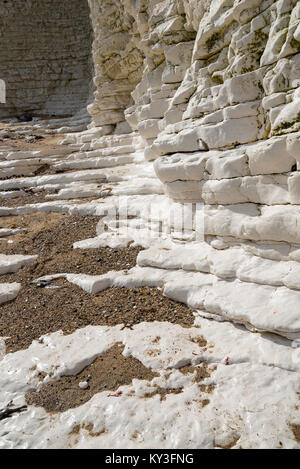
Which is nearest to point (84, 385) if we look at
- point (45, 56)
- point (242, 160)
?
point (242, 160)

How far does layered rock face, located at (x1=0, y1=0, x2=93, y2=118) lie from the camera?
19688 millimetres

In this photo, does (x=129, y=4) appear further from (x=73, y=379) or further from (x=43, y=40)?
(x=43, y=40)

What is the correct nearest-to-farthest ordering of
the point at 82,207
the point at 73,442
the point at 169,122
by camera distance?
the point at 73,442
the point at 169,122
the point at 82,207

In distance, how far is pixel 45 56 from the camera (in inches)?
795

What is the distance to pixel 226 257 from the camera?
408cm

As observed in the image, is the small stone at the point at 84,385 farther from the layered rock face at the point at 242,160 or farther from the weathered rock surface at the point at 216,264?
the layered rock face at the point at 242,160

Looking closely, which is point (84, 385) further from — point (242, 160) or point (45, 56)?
point (45, 56)

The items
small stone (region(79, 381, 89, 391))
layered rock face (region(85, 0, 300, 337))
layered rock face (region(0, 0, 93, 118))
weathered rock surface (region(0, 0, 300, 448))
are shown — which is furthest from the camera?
layered rock face (region(0, 0, 93, 118))

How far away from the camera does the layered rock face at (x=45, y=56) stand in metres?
19.7

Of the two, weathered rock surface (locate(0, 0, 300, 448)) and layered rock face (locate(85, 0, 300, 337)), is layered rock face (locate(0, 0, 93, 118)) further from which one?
layered rock face (locate(85, 0, 300, 337))

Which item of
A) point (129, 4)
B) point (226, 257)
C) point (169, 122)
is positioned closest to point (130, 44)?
point (129, 4)

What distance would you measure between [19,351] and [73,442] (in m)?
1.43

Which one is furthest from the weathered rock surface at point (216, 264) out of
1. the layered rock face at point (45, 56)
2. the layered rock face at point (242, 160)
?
the layered rock face at point (45, 56)

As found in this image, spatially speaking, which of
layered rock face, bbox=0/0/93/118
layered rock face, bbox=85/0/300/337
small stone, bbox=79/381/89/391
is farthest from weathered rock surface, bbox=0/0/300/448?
layered rock face, bbox=0/0/93/118
